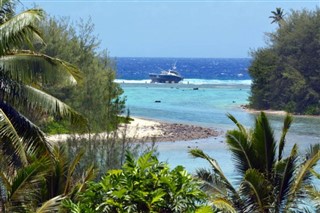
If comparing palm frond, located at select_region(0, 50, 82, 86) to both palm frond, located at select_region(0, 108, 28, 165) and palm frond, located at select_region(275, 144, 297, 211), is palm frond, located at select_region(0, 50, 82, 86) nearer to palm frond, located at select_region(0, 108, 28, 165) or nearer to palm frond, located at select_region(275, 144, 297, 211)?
palm frond, located at select_region(0, 108, 28, 165)

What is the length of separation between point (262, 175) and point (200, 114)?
4879 cm

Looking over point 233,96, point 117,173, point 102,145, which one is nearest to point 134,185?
point 117,173

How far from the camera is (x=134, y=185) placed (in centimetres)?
946

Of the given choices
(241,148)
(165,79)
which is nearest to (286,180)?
(241,148)

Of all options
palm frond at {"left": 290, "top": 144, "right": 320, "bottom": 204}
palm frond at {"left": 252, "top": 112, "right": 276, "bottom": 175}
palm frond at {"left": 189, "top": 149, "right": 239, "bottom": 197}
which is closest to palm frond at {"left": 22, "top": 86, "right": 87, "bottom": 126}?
palm frond at {"left": 189, "top": 149, "right": 239, "bottom": 197}

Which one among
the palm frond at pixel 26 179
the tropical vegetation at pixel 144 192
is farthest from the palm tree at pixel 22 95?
the tropical vegetation at pixel 144 192

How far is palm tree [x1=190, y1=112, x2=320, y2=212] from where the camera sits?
601 inches

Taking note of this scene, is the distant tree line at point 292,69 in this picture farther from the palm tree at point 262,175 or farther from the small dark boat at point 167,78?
the palm tree at point 262,175

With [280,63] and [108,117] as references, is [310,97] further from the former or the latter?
[108,117]

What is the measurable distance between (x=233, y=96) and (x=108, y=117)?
65.0 metres

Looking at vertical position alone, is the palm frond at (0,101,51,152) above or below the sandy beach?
above

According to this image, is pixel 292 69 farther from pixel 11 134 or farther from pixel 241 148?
pixel 11 134

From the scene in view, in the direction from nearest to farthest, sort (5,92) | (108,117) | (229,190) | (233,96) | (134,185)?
(134,185)
(5,92)
(229,190)
(108,117)
(233,96)

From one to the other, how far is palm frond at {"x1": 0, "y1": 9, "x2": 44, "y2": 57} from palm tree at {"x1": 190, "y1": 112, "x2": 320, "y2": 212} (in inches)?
170
